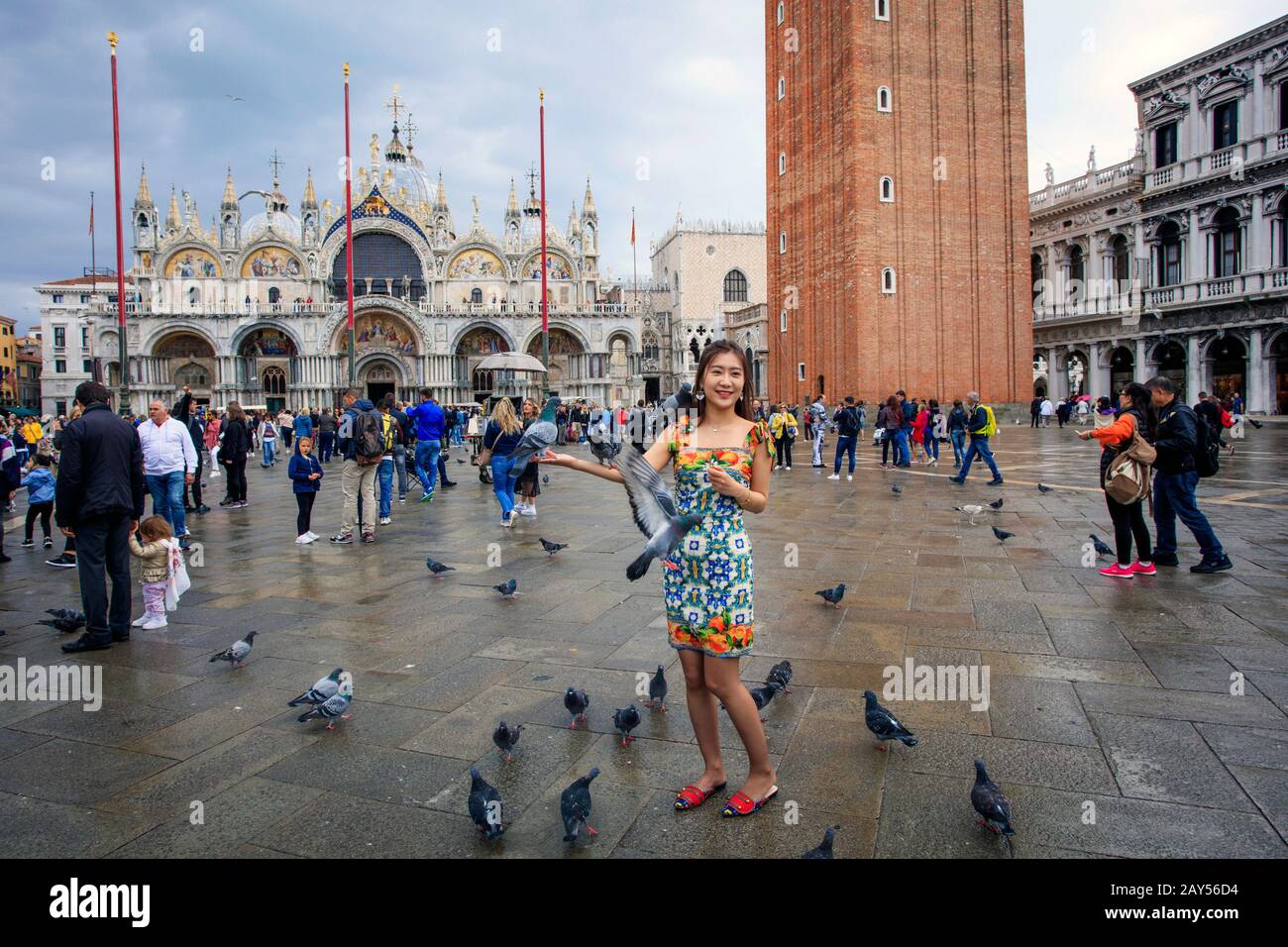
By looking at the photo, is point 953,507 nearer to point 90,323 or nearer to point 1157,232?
point 1157,232

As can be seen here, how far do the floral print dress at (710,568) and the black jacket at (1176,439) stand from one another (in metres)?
5.29

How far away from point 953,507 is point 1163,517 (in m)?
3.81

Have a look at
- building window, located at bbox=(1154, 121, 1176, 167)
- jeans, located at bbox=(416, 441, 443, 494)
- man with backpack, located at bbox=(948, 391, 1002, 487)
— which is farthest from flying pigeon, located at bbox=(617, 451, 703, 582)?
building window, located at bbox=(1154, 121, 1176, 167)

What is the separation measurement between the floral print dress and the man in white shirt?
7347 mm

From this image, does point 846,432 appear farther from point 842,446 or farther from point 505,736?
point 505,736

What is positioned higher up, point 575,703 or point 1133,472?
point 1133,472

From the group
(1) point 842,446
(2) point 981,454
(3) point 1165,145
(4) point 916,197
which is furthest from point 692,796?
(3) point 1165,145

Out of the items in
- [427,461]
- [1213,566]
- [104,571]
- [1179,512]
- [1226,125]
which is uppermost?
[1226,125]

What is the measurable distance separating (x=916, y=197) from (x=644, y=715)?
31891mm

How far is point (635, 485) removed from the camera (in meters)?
2.79

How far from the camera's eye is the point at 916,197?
31516mm

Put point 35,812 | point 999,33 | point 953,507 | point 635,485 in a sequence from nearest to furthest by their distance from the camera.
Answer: point 635,485 → point 35,812 → point 953,507 → point 999,33
